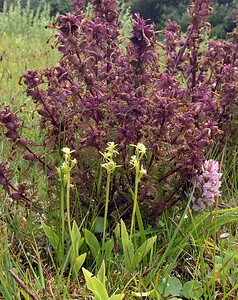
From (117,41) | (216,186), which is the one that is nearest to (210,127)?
(216,186)

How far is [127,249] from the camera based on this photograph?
1.43 metres

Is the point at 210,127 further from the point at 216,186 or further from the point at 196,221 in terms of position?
the point at 196,221

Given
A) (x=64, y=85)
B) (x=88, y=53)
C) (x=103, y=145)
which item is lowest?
(x=103, y=145)

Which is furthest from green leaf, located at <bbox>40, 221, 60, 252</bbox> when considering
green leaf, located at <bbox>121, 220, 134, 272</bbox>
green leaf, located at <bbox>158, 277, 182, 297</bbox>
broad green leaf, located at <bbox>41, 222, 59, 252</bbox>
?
green leaf, located at <bbox>158, 277, 182, 297</bbox>

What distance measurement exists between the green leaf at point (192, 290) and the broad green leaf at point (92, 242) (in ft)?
0.98

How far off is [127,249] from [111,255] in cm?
15

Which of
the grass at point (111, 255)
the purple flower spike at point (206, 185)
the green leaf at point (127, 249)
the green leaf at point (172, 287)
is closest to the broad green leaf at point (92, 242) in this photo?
the grass at point (111, 255)

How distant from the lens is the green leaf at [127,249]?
4.70 ft

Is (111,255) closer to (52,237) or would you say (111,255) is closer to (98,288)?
(52,237)

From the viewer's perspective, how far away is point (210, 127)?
1.67m

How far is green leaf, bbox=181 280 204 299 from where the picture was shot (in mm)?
1386

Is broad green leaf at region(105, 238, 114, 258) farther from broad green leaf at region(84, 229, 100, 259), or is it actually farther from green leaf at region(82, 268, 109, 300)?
A: green leaf at region(82, 268, 109, 300)

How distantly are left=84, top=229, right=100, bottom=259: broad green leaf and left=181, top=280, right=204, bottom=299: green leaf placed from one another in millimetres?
300

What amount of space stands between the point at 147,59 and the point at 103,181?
46 cm
